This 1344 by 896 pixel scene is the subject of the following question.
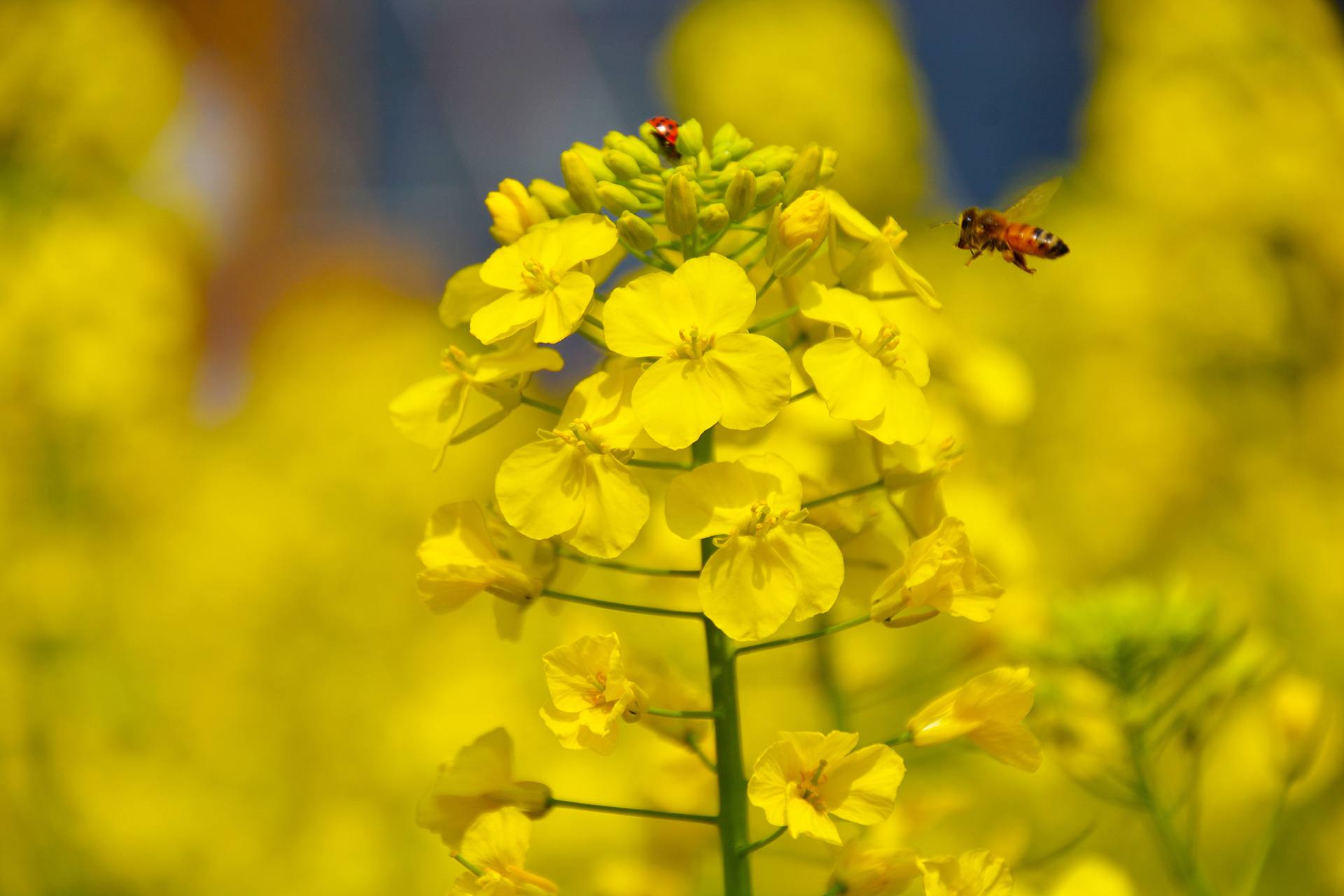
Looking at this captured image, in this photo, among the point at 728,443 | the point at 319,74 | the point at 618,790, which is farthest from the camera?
the point at 319,74

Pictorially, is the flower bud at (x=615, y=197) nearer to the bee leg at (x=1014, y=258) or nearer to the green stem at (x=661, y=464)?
the green stem at (x=661, y=464)

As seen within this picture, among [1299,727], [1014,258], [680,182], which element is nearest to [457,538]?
[680,182]

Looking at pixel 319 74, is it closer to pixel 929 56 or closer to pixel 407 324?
pixel 407 324

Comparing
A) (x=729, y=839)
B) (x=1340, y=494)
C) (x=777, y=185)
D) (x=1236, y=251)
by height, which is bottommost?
(x=729, y=839)

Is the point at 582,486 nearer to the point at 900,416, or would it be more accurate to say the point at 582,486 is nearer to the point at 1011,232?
the point at 900,416

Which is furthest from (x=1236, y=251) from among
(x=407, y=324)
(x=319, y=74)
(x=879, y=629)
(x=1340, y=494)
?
(x=319, y=74)

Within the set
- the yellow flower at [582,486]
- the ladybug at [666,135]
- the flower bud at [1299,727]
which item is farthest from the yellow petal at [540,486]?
the flower bud at [1299,727]
